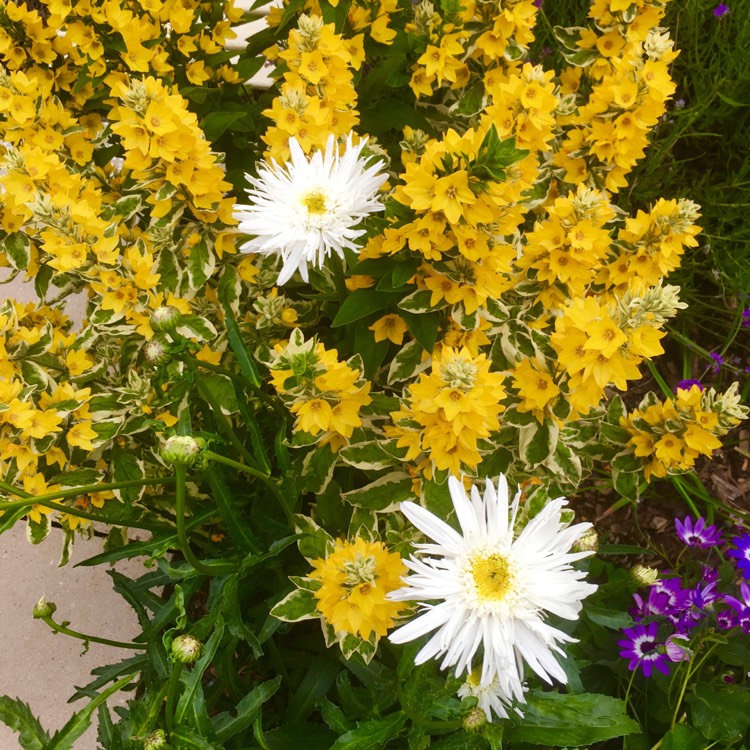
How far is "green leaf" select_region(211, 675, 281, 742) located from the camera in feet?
3.91

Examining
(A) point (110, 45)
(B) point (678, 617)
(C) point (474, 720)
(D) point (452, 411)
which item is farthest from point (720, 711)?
(A) point (110, 45)

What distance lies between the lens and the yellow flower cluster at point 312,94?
4.41ft

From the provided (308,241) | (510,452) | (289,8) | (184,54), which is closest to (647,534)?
(510,452)

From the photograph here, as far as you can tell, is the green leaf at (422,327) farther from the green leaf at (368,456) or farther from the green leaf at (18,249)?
the green leaf at (18,249)

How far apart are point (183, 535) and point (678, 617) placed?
3.71ft

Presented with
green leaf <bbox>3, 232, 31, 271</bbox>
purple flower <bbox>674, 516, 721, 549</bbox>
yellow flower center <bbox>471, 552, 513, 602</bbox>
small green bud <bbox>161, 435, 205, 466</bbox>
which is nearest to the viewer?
small green bud <bbox>161, 435, 205, 466</bbox>

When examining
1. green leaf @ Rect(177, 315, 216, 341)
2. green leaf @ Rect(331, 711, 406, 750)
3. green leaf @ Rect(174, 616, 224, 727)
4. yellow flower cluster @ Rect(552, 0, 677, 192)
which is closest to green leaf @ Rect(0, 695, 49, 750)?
green leaf @ Rect(174, 616, 224, 727)

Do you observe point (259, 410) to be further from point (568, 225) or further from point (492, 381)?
point (568, 225)

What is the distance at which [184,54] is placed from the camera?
1758mm

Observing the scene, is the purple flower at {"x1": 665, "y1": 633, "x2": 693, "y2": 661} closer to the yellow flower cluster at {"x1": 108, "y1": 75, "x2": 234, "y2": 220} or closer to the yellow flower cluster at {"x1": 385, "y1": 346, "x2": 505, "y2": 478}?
the yellow flower cluster at {"x1": 385, "y1": 346, "x2": 505, "y2": 478}

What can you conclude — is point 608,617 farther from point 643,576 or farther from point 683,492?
point 683,492

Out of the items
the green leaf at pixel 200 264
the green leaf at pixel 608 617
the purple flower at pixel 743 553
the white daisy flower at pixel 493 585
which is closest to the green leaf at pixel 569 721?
the green leaf at pixel 608 617

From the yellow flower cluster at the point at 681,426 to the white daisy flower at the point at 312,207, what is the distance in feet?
2.21

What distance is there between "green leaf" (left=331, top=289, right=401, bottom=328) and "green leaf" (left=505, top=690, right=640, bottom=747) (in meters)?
0.77
